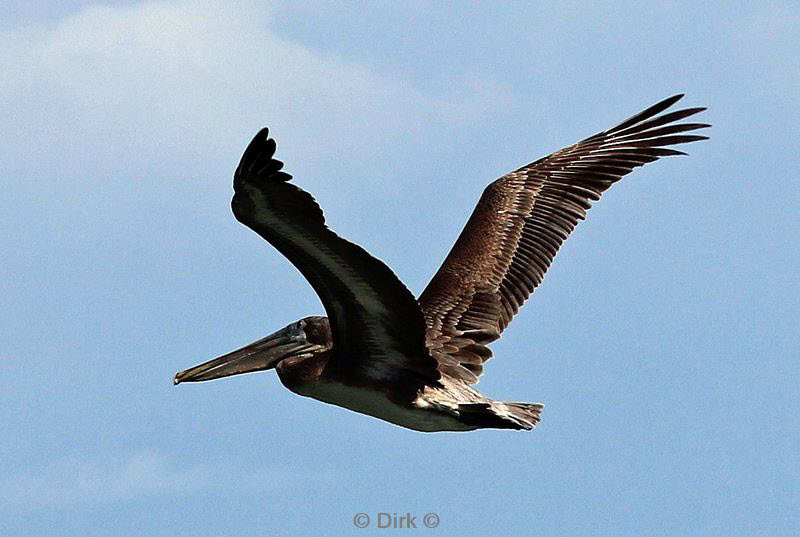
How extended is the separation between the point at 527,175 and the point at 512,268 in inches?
62.4

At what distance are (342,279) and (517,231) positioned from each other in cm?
451

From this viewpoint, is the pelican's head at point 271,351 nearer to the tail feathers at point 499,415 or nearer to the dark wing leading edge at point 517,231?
the dark wing leading edge at point 517,231

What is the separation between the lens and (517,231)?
15.1 m

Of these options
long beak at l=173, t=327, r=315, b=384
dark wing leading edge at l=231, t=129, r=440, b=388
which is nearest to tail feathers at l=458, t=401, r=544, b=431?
dark wing leading edge at l=231, t=129, r=440, b=388

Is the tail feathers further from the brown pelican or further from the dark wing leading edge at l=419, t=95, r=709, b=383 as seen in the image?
the dark wing leading edge at l=419, t=95, r=709, b=383

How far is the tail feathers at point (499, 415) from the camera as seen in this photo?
11984 millimetres

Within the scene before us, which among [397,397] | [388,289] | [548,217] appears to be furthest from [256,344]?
[548,217]

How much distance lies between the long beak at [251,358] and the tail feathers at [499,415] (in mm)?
1546

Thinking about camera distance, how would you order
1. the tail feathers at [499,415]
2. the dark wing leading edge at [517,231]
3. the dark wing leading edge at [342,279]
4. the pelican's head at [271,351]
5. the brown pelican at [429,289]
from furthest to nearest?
the dark wing leading edge at [517,231] → the pelican's head at [271,351] → the tail feathers at [499,415] → the brown pelican at [429,289] → the dark wing leading edge at [342,279]

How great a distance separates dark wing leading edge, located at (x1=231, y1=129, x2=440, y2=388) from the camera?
390 inches

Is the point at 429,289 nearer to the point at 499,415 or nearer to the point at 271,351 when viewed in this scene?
the point at 271,351

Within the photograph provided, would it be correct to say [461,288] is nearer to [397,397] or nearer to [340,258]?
[397,397]

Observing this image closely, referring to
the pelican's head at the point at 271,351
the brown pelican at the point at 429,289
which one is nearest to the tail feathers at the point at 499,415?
the brown pelican at the point at 429,289

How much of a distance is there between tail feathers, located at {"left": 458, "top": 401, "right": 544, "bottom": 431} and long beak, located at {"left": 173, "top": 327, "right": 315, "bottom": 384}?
155cm
